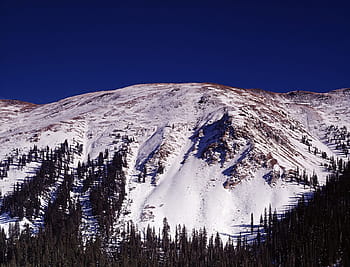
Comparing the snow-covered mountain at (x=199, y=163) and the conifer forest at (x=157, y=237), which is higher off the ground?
the snow-covered mountain at (x=199, y=163)

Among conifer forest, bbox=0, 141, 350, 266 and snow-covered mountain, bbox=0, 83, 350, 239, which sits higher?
snow-covered mountain, bbox=0, 83, 350, 239

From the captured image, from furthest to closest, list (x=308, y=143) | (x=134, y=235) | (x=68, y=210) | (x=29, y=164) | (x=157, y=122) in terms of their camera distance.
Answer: (x=157, y=122)
(x=308, y=143)
(x=29, y=164)
(x=68, y=210)
(x=134, y=235)

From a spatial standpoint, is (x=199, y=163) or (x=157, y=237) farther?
(x=199, y=163)

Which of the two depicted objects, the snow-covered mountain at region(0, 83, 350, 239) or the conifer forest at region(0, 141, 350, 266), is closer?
the conifer forest at region(0, 141, 350, 266)

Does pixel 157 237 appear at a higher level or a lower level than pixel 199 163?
lower

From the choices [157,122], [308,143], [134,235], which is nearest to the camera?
[134,235]

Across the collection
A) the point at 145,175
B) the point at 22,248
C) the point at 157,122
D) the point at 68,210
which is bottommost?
the point at 22,248

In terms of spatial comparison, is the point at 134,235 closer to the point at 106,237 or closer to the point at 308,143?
the point at 106,237

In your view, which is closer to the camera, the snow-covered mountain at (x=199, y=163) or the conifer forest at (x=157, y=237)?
the conifer forest at (x=157, y=237)

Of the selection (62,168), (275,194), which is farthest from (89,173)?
(275,194)

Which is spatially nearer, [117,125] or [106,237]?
[106,237]

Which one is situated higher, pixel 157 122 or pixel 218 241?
pixel 157 122

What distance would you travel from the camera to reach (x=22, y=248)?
98125 millimetres

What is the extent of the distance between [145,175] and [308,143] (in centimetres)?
8974
